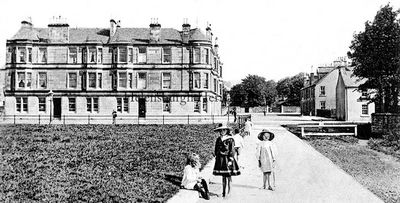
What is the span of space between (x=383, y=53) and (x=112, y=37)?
28402 mm

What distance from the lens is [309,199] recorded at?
824cm

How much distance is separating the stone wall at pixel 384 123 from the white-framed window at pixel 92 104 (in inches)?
1135

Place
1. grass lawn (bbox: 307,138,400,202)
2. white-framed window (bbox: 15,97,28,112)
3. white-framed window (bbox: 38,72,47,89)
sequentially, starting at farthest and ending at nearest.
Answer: white-framed window (bbox: 38,72,47,89) → white-framed window (bbox: 15,97,28,112) → grass lawn (bbox: 307,138,400,202)

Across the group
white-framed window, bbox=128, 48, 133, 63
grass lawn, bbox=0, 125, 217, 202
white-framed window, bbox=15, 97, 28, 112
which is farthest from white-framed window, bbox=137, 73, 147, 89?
grass lawn, bbox=0, 125, 217, 202

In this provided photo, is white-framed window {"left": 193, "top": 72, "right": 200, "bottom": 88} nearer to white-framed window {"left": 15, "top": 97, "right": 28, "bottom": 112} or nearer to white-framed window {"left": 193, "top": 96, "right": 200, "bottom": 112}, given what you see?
white-framed window {"left": 193, "top": 96, "right": 200, "bottom": 112}

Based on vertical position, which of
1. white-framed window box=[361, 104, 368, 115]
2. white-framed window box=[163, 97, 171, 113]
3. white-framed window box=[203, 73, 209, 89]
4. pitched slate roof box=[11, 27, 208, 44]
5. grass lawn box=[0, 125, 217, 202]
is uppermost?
pitched slate roof box=[11, 27, 208, 44]

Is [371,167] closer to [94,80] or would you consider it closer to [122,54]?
[122,54]

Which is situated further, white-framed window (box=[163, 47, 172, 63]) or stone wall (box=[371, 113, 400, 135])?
white-framed window (box=[163, 47, 172, 63])

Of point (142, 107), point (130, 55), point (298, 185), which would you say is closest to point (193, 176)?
point (298, 185)

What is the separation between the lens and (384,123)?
2519 cm

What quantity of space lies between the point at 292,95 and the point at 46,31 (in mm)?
82890

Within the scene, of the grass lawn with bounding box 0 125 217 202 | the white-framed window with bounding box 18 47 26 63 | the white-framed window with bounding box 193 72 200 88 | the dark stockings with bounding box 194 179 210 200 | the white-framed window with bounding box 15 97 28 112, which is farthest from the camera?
the white-framed window with bounding box 15 97 28 112

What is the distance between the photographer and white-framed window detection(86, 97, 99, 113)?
4347 centimetres

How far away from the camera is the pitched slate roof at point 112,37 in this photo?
143 ft
